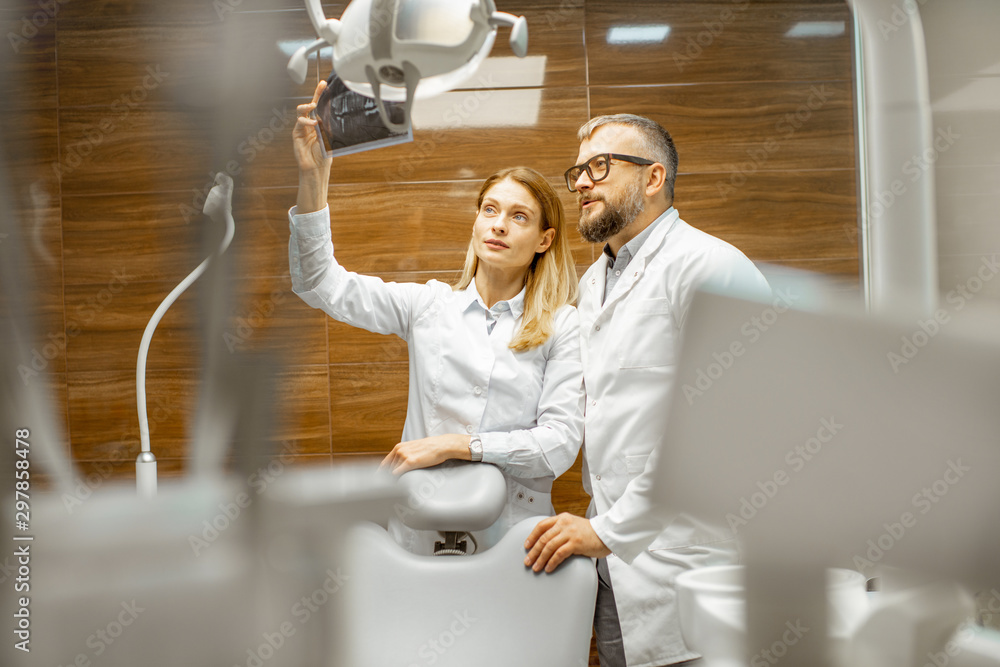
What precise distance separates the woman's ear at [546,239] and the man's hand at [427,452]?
0.51m

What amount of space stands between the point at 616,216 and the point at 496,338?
385 mm

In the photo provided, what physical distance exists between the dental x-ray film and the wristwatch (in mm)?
772

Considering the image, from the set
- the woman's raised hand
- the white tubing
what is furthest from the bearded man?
the woman's raised hand

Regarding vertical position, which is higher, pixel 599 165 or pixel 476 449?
pixel 599 165

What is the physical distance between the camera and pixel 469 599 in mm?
1045

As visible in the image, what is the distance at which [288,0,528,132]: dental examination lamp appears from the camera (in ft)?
1.62

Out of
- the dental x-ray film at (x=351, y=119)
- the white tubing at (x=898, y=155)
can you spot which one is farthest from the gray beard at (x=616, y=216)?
the dental x-ray film at (x=351, y=119)

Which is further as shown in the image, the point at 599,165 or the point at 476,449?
the point at 599,165

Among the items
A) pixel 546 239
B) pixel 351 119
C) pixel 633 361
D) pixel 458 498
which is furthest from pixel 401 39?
pixel 546 239

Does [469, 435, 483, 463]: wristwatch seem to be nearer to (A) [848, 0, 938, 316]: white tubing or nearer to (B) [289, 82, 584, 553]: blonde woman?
(B) [289, 82, 584, 553]: blonde woman

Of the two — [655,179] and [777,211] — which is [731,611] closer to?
[655,179]

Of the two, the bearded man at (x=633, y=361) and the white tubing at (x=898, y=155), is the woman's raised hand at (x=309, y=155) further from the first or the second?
the bearded man at (x=633, y=361)

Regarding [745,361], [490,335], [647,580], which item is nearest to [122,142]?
[745,361]

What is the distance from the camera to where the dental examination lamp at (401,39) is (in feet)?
1.62
